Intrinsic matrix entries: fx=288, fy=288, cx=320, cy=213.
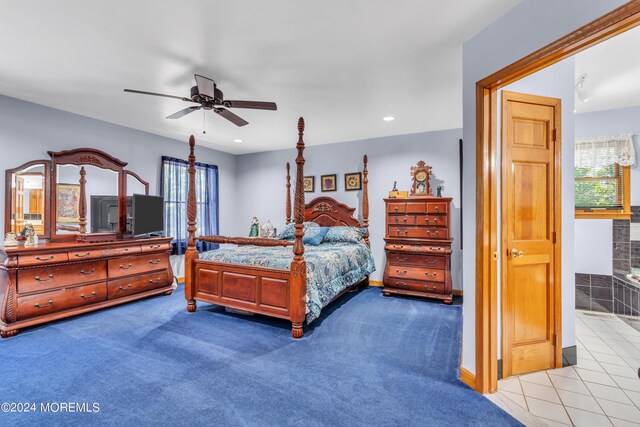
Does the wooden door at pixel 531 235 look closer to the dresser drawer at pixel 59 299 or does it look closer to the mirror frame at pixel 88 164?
the dresser drawer at pixel 59 299

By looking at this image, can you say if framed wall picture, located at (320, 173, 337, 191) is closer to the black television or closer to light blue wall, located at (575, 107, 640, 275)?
the black television

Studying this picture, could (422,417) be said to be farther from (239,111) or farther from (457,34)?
(239,111)

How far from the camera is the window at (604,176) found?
345 centimetres

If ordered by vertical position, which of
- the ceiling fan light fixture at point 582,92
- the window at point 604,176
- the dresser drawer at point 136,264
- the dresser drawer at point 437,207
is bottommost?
the dresser drawer at point 136,264

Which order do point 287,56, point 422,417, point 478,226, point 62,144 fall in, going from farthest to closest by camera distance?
1. point 62,144
2. point 287,56
3. point 478,226
4. point 422,417

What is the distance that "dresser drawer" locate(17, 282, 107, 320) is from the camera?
2.98 metres

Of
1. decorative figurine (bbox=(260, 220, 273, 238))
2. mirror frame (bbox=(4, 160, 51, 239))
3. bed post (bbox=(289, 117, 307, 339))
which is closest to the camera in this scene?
bed post (bbox=(289, 117, 307, 339))

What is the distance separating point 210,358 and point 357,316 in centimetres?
Answer: 172

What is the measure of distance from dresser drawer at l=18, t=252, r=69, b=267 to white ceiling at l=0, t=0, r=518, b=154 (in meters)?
1.77

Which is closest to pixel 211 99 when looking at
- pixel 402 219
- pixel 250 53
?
pixel 250 53

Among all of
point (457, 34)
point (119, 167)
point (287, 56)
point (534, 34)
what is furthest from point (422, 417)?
point (119, 167)

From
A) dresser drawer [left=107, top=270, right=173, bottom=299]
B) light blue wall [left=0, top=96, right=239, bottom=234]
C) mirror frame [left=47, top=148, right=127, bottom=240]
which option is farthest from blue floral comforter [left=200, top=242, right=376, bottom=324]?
light blue wall [left=0, top=96, right=239, bottom=234]

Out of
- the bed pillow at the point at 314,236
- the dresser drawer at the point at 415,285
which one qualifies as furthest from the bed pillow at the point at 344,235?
the dresser drawer at the point at 415,285

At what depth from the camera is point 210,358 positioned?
246 centimetres
